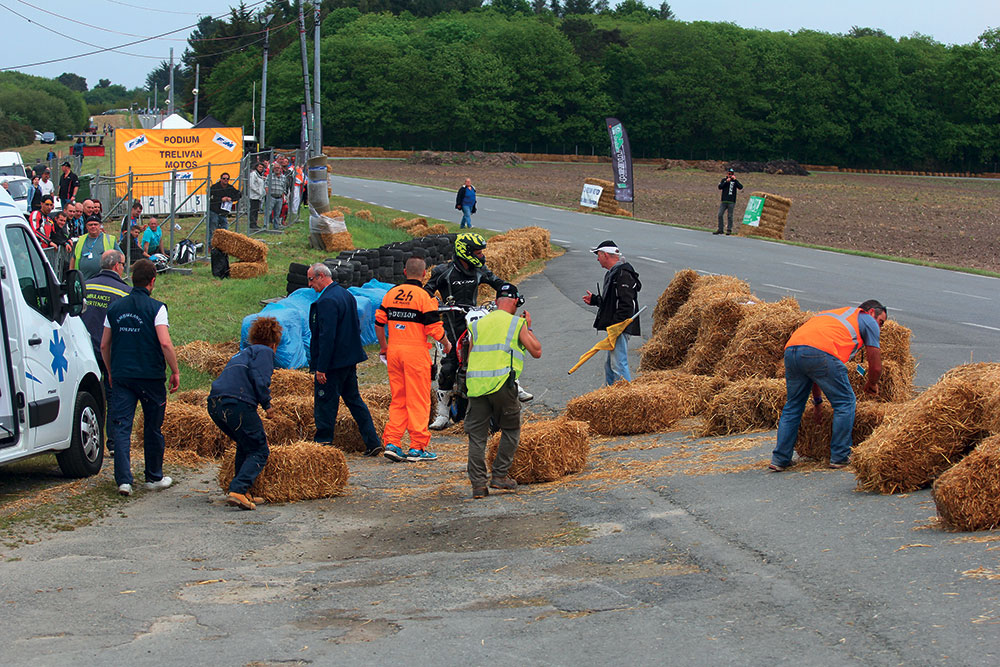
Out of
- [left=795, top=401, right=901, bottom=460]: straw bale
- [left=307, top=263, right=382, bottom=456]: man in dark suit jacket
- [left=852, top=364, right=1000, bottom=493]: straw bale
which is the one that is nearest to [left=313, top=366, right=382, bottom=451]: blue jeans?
[left=307, top=263, right=382, bottom=456]: man in dark suit jacket

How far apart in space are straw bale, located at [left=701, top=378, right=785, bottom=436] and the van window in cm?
655

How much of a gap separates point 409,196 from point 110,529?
42.4 m

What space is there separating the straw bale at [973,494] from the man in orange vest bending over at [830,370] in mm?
2162

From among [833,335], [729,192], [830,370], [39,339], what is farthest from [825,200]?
[39,339]

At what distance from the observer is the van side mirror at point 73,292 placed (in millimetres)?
9945

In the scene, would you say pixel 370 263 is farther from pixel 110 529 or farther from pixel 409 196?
pixel 409 196

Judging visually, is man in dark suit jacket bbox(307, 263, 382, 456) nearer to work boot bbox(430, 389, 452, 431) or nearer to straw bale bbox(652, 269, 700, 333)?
work boot bbox(430, 389, 452, 431)

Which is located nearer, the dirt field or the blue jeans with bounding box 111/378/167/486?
the blue jeans with bounding box 111/378/167/486

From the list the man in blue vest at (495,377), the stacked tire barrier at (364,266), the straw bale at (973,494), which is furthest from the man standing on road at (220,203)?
the straw bale at (973,494)

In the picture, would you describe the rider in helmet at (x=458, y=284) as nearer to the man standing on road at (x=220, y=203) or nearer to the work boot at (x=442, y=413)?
the work boot at (x=442, y=413)

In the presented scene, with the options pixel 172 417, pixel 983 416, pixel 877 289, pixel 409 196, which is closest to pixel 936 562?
pixel 983 416

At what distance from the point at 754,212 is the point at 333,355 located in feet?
89.5

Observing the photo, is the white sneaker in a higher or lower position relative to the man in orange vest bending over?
lower

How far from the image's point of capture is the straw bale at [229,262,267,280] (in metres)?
22.5
